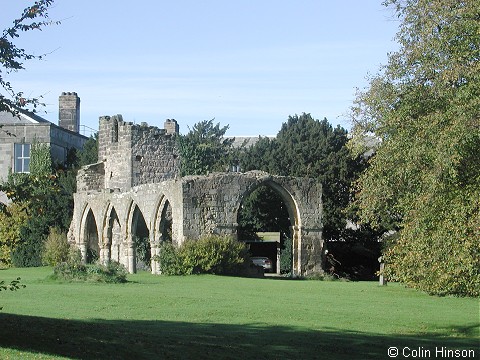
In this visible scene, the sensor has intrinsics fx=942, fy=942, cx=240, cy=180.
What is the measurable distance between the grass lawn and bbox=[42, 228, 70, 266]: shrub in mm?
14181

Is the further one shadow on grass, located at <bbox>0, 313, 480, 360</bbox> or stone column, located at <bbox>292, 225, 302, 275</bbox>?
stone column, located at <bbox>292, 225, 302, 275</bbox>

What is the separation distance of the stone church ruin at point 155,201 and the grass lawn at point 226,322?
23.3 ft

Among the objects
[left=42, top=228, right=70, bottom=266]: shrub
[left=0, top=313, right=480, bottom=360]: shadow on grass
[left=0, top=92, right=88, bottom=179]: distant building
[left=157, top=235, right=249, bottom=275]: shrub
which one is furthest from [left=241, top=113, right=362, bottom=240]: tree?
[left=0, top=313, right=480, bottom=360]: shadow on grass

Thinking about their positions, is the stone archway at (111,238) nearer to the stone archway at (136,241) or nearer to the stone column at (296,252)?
the stone archway at (136,241)

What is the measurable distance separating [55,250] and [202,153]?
626 inches

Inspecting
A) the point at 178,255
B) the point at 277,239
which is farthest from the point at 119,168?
the point at 178,255

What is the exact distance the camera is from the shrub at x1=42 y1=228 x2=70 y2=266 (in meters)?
37.9

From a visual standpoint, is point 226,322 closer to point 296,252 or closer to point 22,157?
point 296,252

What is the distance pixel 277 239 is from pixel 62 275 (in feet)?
58.8

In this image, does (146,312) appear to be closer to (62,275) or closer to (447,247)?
(447,247)

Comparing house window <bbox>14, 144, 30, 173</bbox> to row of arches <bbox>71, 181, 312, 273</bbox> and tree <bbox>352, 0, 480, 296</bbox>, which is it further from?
tree <bbox>352, 0, 480, 296</bbox>

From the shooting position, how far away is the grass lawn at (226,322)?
40.2 ft

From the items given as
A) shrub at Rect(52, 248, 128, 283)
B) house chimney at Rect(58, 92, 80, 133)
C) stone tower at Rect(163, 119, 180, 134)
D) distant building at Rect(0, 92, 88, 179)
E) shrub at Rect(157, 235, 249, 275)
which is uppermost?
house chimney at Rect(58, 92, 80, 133)

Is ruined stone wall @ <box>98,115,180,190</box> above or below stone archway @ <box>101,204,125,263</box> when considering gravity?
above
